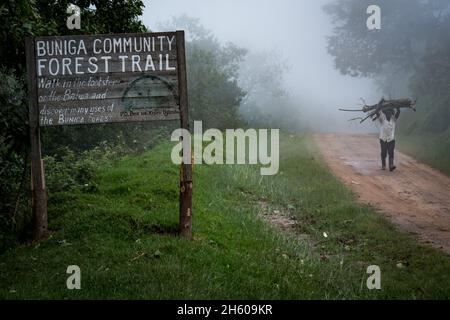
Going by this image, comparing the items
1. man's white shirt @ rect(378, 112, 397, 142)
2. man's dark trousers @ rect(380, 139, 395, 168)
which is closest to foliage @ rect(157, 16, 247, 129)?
man's white shirt @ rect(378, 112, 397, 142)

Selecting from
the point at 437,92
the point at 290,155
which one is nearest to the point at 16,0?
the point at 290,155

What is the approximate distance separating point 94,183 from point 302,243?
16.3 ft

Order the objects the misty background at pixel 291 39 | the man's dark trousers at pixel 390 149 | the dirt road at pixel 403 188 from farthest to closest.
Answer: the misty background at pixel 291 39
the man's dark trousers at pixel 390 149
the dirt road at pixel 403 188

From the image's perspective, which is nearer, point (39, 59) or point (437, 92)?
point (39, 59)

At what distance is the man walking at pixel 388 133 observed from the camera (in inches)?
647

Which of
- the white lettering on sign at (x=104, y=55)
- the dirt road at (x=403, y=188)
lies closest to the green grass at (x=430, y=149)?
the dirt road at (x=403, y=188)

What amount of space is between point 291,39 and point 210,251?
6460 cm

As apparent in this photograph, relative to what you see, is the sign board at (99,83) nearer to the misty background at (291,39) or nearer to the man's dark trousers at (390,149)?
the man's dark trousers at (390,149)

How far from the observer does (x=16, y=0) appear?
7707 millimetres

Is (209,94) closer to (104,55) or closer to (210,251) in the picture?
(104,55)

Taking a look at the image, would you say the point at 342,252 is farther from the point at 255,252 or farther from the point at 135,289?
the point at 135,289

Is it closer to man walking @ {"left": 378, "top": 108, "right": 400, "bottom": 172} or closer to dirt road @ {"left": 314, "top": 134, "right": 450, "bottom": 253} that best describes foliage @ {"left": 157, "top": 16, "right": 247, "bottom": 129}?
dirt road @ {"left": 314, "top": 134, "right": 450, "bottom": 253}

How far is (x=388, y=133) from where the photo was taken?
54.0ft

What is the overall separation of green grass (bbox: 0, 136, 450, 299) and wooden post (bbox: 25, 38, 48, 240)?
13.4 inches
